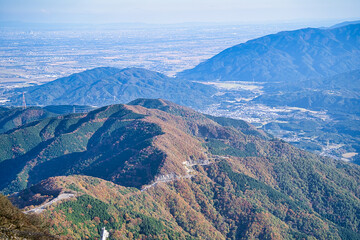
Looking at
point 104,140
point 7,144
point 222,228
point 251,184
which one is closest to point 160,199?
point 222,228

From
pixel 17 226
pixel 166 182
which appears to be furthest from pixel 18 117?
pixel 17 226

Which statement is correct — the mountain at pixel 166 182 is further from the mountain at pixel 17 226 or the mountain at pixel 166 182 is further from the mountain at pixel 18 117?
the mountain at pixel 18 117

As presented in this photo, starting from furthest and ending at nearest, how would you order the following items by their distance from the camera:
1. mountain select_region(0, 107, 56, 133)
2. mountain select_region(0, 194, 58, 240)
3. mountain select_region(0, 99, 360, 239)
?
1. mountain select_region(0, 107, 56, 133)
2. mountain select_region(0, 99, 360, 239)
3. mountain select_region(0, 194, 58, 240)

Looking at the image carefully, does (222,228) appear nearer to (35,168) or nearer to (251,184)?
(251,184)

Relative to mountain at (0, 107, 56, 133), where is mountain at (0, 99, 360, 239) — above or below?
above

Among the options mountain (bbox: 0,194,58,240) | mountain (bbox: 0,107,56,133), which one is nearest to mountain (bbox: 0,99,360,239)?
mountain (bbox: 0,194,58,240)

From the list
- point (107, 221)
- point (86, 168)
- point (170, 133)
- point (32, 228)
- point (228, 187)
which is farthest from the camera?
point (170, 133)

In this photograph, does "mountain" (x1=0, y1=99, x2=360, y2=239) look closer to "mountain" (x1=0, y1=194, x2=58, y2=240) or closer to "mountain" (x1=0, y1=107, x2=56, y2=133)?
"mountain" (x1=0, y1=194, x2=58, y2=240)
